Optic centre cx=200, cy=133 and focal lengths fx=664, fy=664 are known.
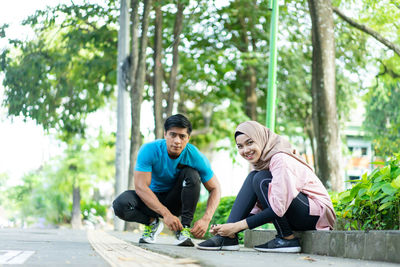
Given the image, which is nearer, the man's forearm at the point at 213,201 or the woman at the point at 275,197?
the woman at the point at 275,197

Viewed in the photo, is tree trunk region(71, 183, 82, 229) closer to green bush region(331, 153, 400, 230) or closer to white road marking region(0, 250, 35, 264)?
green bush region(331, 153, 400, 230)

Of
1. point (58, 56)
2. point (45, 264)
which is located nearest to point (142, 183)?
point (45, 264)

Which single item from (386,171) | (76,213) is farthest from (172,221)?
(76,213)

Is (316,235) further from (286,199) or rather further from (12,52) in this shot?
(12,52)

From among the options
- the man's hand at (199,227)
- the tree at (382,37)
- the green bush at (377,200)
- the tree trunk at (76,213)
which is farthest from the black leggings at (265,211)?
the tree trunk at (76,213)

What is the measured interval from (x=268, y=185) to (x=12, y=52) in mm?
15229

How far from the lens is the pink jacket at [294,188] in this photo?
532 cm

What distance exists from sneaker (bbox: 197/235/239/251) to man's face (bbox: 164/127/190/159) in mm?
1007

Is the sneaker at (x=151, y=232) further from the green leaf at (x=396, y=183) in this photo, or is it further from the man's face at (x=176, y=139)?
the green leaf at (x=396, y=183)

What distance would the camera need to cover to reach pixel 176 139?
6.28m

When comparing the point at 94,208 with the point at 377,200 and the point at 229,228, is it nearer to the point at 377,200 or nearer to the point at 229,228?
the point at 229,228

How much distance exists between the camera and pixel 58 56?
19.1 metres

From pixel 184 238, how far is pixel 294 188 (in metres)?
1.61

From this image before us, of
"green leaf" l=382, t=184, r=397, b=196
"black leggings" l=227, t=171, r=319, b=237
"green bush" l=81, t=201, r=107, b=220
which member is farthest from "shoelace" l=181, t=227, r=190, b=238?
"green bush" l=81, t=201, r=107, b=220
